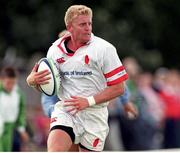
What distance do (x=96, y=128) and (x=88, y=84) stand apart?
0.56 m

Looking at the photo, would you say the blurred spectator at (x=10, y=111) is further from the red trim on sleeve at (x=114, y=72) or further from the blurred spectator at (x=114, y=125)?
the red trim on sleeve at (x=114, y=72)

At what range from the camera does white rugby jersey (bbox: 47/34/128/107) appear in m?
13.0

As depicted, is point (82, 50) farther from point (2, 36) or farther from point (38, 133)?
point (2, 36)

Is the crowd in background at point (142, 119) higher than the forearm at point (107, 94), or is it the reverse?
the forearm at point (107, 94)

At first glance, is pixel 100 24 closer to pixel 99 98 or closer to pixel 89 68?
pixel 89 68

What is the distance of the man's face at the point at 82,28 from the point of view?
42.8ft

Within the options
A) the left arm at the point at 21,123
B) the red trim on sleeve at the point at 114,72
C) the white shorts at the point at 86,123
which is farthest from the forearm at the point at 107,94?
the left arm at the point at 21,123

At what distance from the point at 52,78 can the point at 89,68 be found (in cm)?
45

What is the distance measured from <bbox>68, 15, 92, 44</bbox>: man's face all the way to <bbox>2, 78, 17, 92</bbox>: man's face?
5.17 meters

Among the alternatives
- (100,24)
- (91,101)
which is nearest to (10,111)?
(91,101)

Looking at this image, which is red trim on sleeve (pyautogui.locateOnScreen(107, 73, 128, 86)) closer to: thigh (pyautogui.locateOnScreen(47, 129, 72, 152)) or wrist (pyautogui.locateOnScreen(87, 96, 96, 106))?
wrist (pyautogui.locateOnScreen(87, 96, 96, 106))

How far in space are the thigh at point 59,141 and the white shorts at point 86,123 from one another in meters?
0.14

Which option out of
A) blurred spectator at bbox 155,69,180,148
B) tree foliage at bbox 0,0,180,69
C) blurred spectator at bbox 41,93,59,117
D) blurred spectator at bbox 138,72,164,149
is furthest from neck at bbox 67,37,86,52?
tree foliage at bbox 0,0,180,69

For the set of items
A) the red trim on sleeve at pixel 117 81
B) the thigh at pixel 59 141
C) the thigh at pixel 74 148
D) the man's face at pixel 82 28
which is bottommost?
the thigh at pixel 74 148
